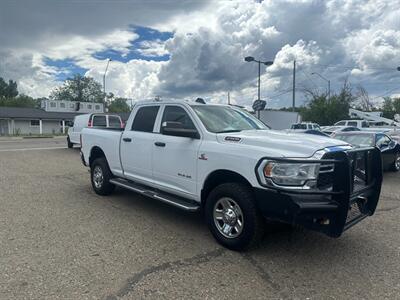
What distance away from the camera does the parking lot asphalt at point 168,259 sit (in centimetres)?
335

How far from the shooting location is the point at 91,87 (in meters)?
93.9

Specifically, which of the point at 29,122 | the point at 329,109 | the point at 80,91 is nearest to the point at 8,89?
the point at 80,91

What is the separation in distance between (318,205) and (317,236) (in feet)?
4.73

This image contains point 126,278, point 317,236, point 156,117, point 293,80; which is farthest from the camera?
point 293,80

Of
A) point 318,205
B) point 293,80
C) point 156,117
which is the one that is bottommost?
point 318,205

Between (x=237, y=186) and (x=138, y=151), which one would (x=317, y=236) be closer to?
(x=237, y=186)

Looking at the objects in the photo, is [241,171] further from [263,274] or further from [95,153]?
[95,153]

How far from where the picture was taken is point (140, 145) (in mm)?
5789

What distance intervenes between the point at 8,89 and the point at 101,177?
349ft

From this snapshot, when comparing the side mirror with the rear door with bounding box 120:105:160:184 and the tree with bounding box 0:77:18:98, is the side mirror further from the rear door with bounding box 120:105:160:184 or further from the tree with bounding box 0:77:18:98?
the tree with bounding box 0:77:18:98

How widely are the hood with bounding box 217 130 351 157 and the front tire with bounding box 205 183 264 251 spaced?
539mm

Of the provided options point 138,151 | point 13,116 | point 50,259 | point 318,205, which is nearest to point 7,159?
point 138,151

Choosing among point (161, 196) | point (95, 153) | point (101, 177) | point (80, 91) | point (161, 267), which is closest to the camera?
point (161, 267)

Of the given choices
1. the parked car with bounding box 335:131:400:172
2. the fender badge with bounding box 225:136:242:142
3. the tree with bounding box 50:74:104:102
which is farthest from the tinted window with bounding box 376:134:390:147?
the tree with bounding box 50:74:104:102
